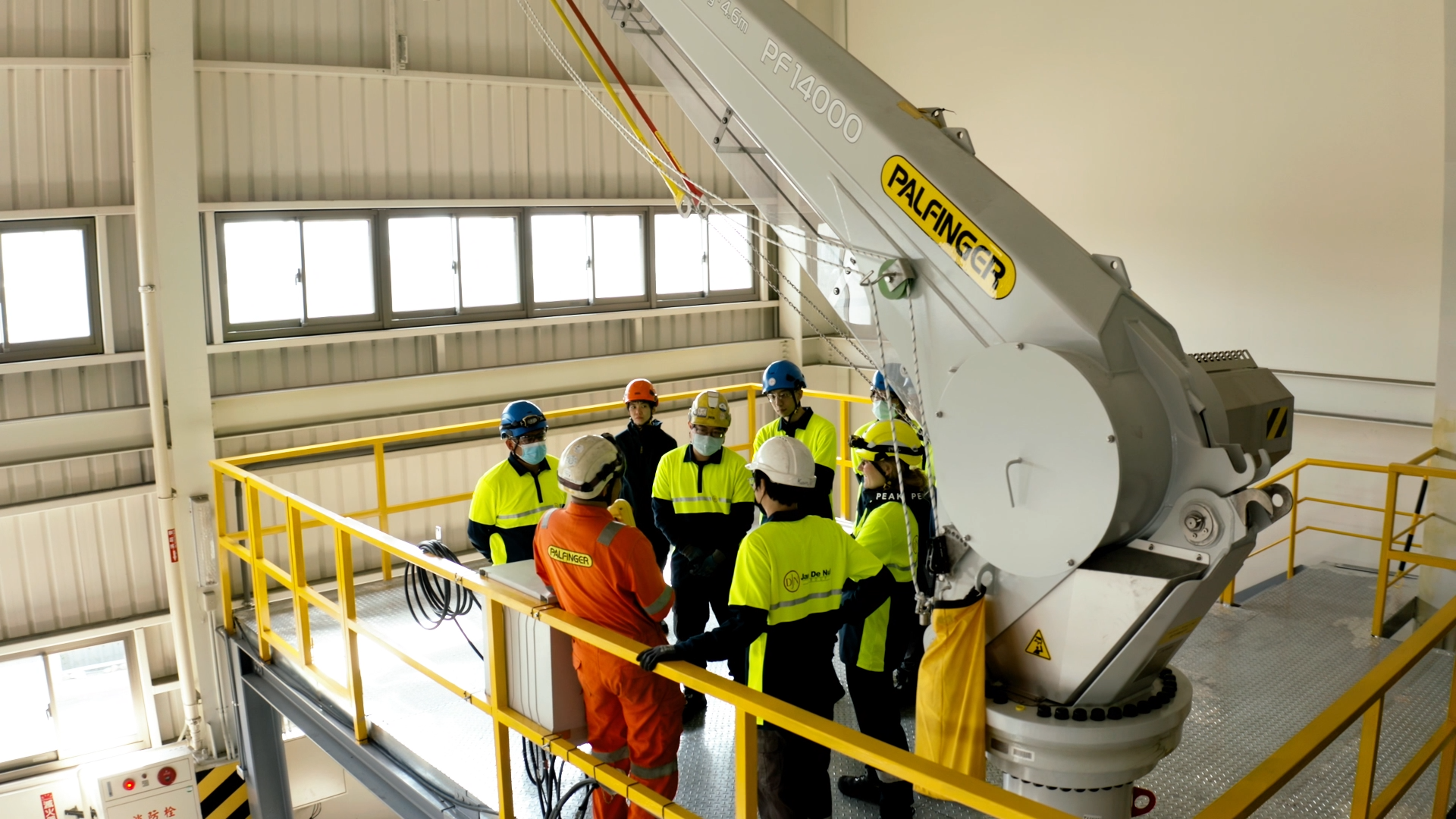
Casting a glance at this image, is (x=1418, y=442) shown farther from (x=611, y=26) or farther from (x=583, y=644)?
(x=611, y=26)

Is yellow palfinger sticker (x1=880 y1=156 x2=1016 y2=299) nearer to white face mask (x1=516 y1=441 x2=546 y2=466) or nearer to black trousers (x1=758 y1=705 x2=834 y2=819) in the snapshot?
black trousers (x1=758 y1=705 x2=834 y2=819)

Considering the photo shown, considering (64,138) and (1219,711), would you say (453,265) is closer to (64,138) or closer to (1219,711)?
(64,138)

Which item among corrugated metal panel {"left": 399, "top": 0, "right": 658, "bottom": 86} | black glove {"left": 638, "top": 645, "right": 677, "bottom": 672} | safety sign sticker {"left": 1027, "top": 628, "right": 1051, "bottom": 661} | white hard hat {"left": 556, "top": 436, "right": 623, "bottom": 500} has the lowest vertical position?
black glove {"left": 638, "top": 645, "right": 677, "bottom": 672}

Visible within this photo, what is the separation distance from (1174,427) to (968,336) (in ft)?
2.41

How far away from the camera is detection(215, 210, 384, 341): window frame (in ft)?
35.1

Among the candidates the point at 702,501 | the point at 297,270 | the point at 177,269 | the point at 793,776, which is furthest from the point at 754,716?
the point at 297,270

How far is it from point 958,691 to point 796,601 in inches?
34.9

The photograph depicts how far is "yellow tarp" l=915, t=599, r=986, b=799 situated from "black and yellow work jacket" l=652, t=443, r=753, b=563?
2.73 meters

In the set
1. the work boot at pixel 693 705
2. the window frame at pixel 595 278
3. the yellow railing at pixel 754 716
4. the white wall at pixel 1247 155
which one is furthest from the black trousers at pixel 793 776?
the window frame at pixel 595 278

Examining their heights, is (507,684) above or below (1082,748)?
below

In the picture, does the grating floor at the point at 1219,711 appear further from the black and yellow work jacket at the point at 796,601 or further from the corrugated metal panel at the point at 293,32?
the corrugated metal panel at the point at 293,32

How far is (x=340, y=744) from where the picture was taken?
275 inches

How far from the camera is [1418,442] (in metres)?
9.65

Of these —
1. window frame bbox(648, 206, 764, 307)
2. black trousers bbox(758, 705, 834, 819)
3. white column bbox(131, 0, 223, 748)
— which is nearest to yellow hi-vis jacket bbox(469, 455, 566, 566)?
black trousers bbox(758, 705, 834, 819)
